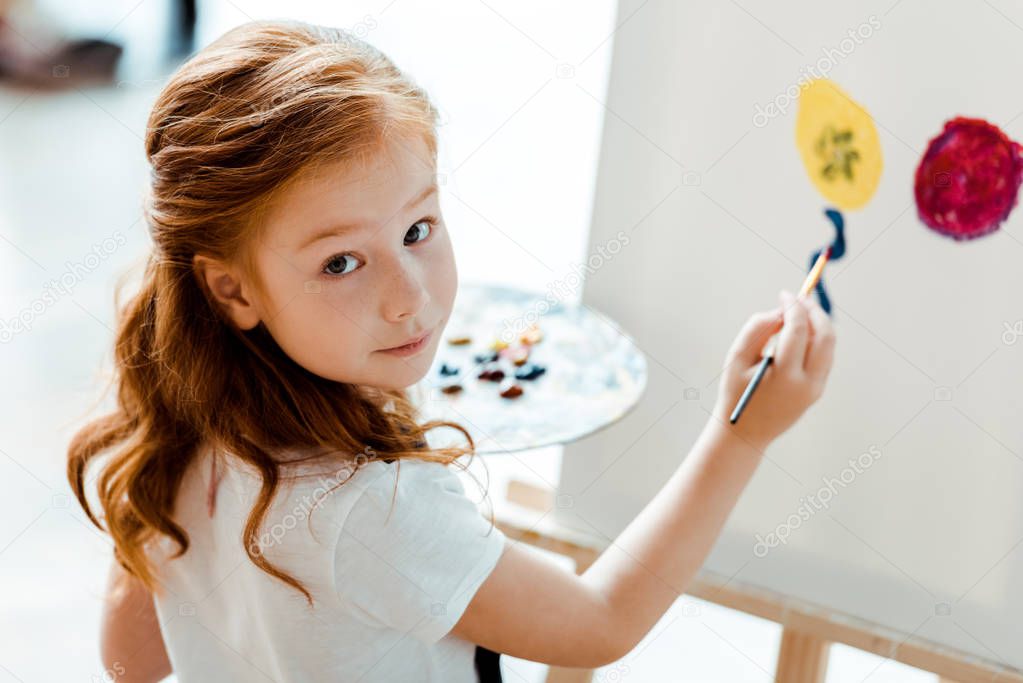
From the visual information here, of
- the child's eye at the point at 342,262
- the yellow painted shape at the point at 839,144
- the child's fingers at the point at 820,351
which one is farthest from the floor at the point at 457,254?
the child's fingers at the point at 820,351

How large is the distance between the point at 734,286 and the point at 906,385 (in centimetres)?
22

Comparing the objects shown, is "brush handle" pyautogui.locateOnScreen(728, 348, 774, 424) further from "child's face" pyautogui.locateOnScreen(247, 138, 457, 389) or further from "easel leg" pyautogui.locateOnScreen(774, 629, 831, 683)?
"easel leg" pyautogui.locateOnScreen(774, 629, 831, 683)

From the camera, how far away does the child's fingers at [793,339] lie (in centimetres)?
88

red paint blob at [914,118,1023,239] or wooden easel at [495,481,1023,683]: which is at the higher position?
red paint blob at [914,118,1023,239]

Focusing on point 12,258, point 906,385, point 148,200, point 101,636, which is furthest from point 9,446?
point 906,385

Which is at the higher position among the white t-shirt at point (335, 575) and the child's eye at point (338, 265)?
the child's eye at point (338, 265)

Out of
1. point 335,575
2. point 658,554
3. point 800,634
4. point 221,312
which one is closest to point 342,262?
point 221,312

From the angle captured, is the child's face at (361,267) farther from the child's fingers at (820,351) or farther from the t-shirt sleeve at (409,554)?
the child's fingers at (820,351)

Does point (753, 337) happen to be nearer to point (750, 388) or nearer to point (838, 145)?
point (750, 388)

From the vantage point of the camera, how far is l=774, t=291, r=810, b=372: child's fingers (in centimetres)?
88

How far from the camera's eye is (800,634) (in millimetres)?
1225

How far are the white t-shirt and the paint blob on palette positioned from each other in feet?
1.73

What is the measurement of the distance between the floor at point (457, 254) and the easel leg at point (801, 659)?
52mm

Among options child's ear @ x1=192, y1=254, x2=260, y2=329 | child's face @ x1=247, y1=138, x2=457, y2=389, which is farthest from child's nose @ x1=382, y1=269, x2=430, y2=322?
child's ear @ x1=192, y1=254, x2=260, y2=329
